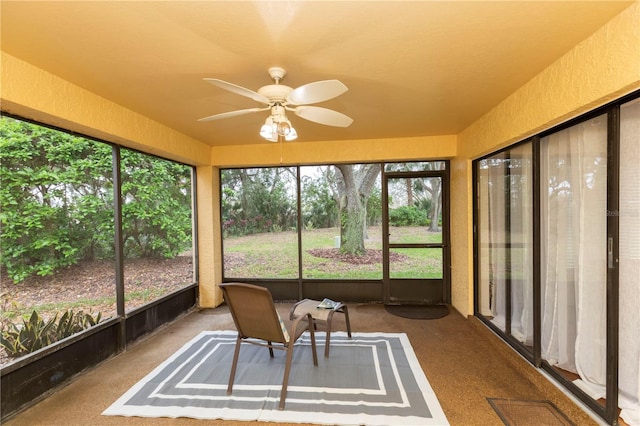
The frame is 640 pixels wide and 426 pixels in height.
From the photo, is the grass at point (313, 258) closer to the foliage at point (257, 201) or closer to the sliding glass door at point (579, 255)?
the foliage at point (257, 201)

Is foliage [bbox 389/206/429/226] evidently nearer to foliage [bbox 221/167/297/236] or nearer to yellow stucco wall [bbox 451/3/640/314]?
yellow stucco wall [bbox 451/3/640/314]

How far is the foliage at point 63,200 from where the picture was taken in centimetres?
202

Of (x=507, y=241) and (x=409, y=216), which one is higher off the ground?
(x=409, y=216)

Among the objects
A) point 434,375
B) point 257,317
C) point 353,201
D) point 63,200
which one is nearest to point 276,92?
point 257,317

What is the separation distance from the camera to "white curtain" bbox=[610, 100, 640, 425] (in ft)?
5.11

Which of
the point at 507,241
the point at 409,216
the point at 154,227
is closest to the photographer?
the point at 507,241

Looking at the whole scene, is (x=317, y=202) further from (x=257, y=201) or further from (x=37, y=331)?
(x=37, y=331)

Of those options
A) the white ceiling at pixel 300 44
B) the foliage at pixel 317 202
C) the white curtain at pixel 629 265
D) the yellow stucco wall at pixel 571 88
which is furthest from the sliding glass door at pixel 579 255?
the foliage at pixel 317 202

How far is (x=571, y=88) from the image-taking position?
1.75 meters

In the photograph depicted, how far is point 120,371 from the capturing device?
2449mm

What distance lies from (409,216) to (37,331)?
413 centimetres

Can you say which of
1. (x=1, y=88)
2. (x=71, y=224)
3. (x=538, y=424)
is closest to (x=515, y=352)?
(x=538, y=424)

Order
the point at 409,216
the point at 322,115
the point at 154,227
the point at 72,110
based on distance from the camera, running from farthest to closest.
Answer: the point at 409,216 < the point at 154,227 < the point at 72,110 < the point at 322,115

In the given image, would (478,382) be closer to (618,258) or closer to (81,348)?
(618,258)
